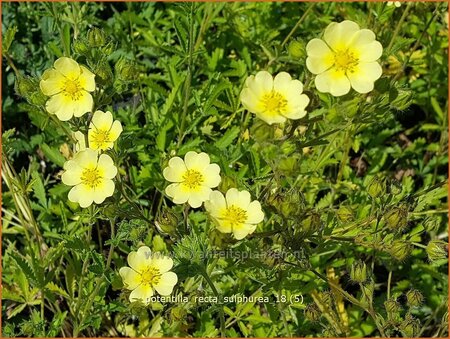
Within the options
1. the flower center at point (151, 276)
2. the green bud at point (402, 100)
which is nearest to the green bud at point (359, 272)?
the green bud at point (402, 100)

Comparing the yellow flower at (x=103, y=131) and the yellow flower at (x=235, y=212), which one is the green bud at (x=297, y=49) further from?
the yellow flower at (x=103, y=131)

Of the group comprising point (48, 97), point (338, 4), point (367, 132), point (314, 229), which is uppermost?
point (338, 4)

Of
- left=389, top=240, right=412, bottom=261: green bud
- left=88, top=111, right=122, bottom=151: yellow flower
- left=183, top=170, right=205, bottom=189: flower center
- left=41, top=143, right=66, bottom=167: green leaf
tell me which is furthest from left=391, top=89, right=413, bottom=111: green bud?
left=41, top=143, right=66, bottom=167: green leaf

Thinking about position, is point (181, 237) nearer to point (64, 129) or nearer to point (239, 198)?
point (239, 198)

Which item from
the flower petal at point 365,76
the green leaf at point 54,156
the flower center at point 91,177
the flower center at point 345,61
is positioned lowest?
the flower petal at point 365,76

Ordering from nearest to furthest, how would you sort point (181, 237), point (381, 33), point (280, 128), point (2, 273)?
point (280, 128)
point (181, 237)
point (2, 273)
point (381, 33)

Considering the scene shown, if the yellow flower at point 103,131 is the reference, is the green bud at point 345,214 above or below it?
below

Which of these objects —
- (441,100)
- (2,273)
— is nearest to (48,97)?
(2,273)

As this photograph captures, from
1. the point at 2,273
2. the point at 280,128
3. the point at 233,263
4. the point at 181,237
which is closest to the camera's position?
the point at 280,128
